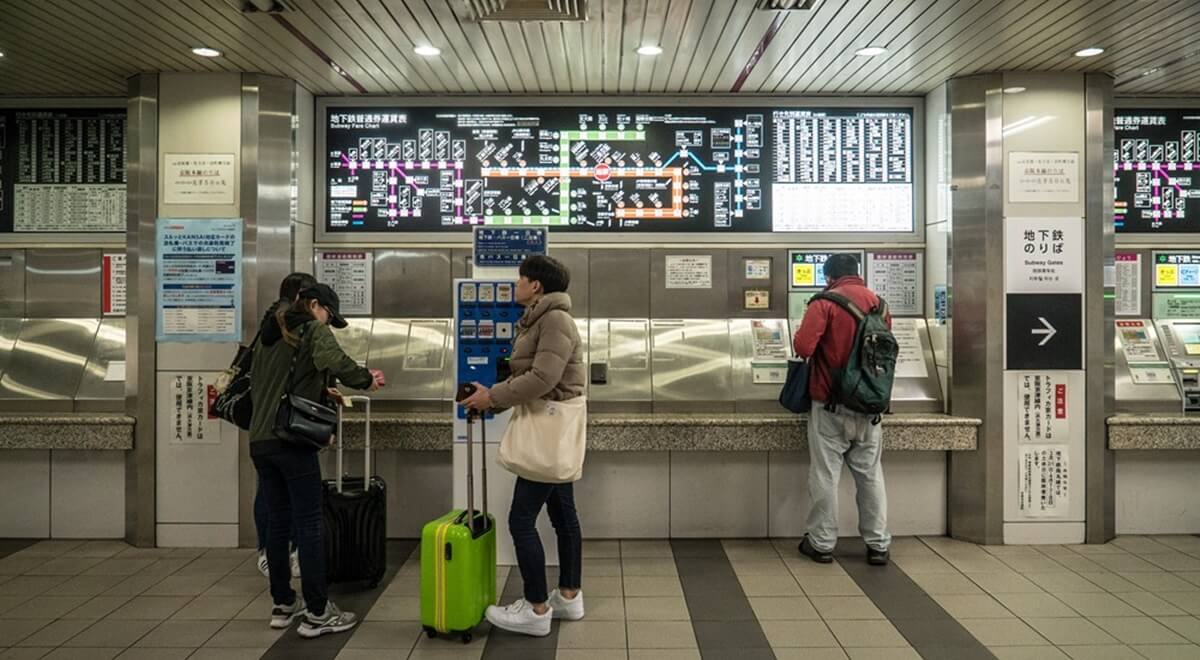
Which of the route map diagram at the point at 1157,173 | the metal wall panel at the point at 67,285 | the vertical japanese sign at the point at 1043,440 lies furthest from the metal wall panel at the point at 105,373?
the route map diagram at the point at 1157,173

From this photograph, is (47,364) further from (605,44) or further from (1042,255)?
(1042,255)

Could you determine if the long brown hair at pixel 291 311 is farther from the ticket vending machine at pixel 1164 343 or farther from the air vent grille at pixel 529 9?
the ticket vending machine at pixel 1164 343

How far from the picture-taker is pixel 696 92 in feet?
18.5

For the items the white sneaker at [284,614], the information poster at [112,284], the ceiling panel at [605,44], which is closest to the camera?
the white sneaker at [284,614]

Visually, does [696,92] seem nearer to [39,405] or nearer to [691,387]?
[691,387]

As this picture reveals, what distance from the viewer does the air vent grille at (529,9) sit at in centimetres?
397

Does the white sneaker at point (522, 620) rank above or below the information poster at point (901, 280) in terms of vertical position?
below

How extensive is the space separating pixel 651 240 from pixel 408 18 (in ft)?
7.27

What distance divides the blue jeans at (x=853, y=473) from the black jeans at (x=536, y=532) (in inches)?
66.3

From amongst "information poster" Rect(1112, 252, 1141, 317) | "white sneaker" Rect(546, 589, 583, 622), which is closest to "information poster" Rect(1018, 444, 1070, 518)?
"information poster" Rect(1112, 252, 1141, 317)

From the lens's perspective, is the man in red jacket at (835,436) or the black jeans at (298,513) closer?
the black jeans at (298,513)

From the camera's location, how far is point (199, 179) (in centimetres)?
512

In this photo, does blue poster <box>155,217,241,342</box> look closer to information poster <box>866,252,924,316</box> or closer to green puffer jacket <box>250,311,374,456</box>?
green puffer jacket <box>250,311,374,456</box>

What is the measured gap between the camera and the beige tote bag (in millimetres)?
3551
